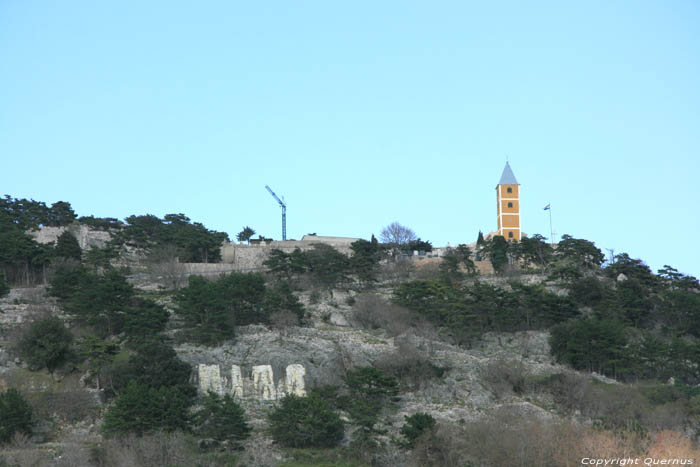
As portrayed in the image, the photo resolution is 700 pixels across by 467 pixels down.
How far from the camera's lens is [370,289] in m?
69.2

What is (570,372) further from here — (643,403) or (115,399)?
(115,399)

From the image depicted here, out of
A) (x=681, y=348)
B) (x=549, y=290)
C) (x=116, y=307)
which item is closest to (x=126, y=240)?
(x=116, y=307)

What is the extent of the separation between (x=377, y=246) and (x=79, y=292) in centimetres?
3316

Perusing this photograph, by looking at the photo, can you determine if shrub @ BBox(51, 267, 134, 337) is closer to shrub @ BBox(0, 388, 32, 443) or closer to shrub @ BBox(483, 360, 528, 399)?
shrub @ BBox(0, 388, 32, 443)

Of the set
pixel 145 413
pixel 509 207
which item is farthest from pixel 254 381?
pixel 509 207

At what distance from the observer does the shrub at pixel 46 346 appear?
4591 centimetres

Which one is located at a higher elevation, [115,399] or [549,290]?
[549,290]

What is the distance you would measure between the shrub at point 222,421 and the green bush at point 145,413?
734 mm

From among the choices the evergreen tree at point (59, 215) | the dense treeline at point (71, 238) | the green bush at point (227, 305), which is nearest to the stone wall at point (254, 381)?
the green bush at point (227, 305)

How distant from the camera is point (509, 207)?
92125 millimetres

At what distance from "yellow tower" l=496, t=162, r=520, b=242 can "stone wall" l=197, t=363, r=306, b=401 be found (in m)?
46.8

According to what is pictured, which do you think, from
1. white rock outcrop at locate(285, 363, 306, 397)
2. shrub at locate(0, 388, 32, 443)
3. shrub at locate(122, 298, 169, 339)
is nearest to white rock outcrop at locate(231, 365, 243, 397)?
white rock outcrop at locate(285, 363, 306, 397)

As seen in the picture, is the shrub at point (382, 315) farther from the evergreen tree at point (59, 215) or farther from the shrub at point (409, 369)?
the evergreen tree at point (59, 215)

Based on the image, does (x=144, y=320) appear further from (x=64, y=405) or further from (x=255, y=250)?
(x=255, y=250)
